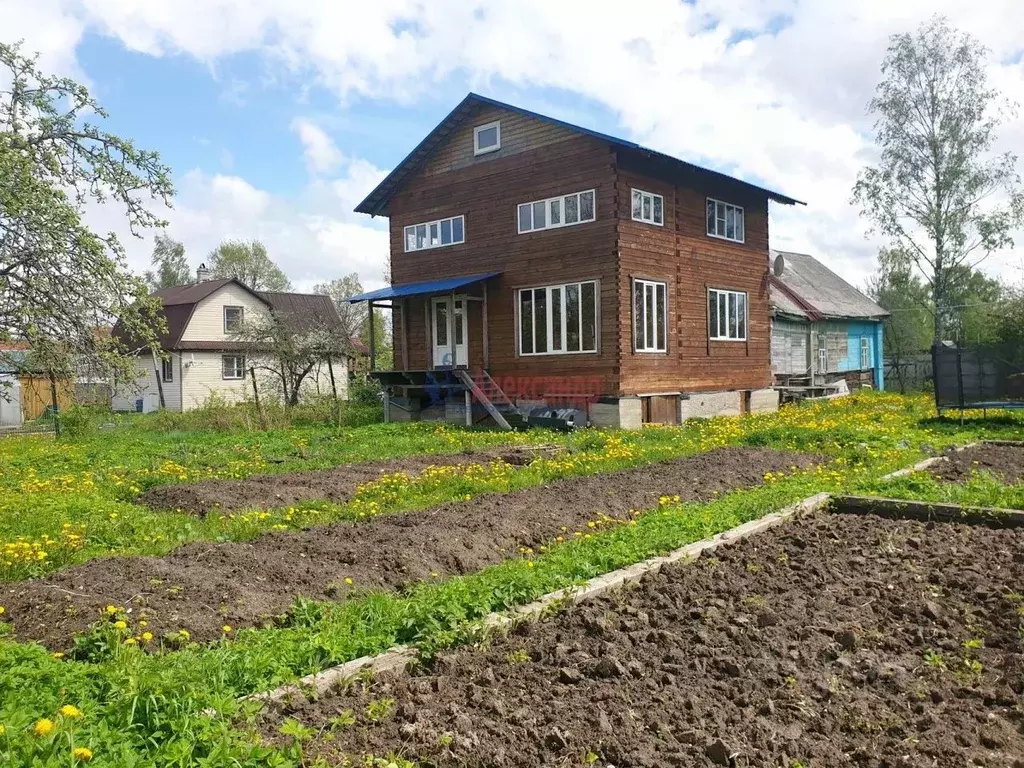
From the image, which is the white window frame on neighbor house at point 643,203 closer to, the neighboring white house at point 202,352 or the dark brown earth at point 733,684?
the dark brown earth at point 733,684

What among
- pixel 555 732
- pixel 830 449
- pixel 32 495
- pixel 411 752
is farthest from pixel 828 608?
pixel 32 495

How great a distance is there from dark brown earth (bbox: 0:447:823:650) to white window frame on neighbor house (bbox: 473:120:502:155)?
1434 cm

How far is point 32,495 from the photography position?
32.1 feet

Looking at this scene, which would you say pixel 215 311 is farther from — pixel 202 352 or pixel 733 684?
pixel 733 684

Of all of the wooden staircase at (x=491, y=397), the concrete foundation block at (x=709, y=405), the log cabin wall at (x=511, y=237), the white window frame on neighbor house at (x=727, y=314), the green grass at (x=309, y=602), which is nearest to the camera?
the green grass at (x=309, y=602)

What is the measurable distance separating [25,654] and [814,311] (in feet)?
110

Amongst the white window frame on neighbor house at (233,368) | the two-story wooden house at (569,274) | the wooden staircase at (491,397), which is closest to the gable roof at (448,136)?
the two-story wooden house at (569,274)

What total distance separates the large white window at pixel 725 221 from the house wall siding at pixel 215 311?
2383 centimetres

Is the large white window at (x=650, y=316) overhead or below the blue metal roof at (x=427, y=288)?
below

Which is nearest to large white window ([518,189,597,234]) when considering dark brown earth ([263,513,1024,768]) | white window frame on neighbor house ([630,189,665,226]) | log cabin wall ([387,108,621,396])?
log cabin wall ([387,108,621,396])

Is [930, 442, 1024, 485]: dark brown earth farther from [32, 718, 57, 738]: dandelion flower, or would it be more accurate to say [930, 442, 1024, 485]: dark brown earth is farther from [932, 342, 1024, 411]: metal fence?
[32, 718, 57, 738]: dandelion flower

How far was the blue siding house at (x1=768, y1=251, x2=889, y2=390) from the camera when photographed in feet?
105

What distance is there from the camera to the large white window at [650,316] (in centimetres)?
2017

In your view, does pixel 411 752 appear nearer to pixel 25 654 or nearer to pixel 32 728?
pixel 32 728
